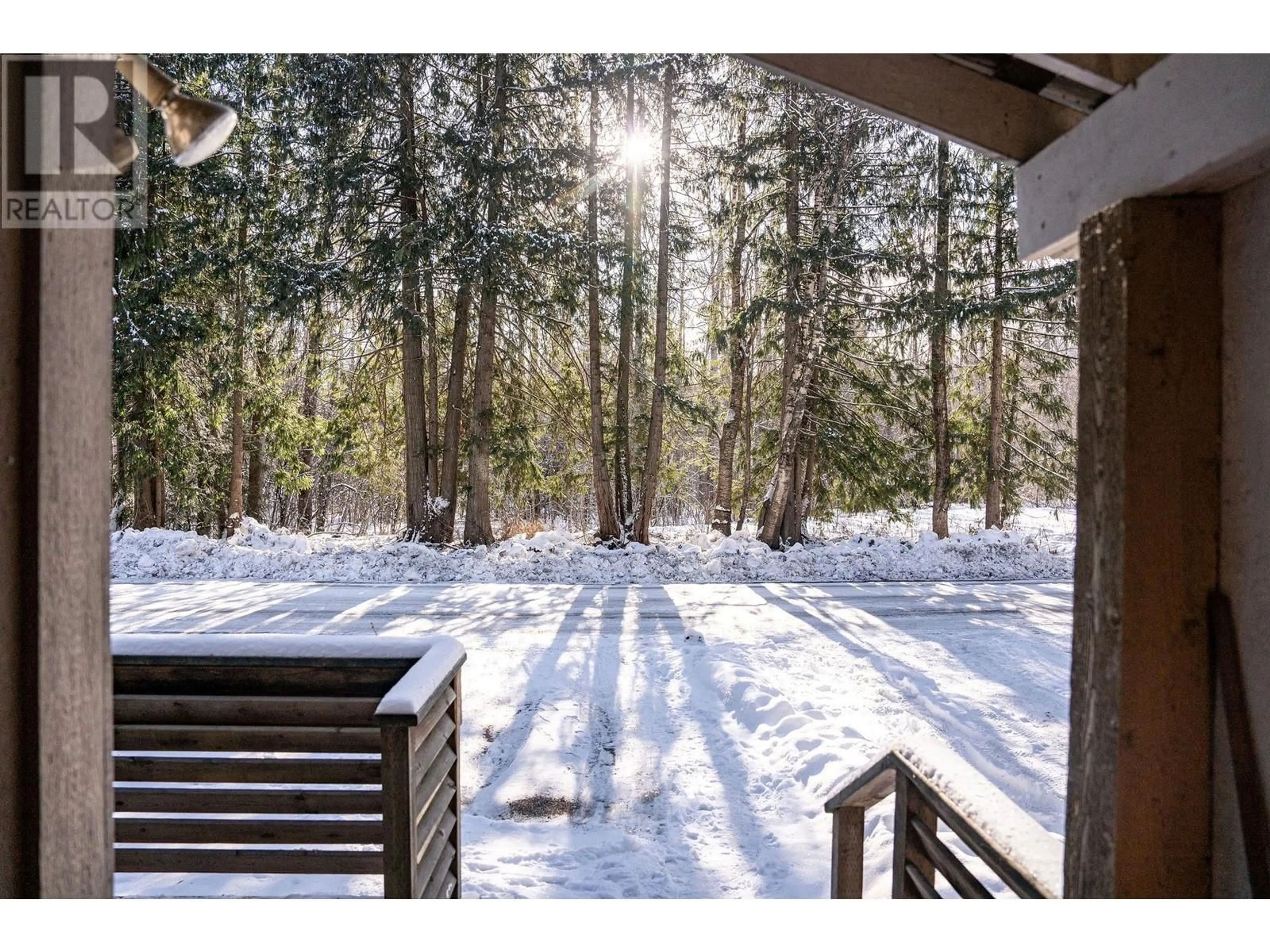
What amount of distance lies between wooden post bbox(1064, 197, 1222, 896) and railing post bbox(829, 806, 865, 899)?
1175 mm

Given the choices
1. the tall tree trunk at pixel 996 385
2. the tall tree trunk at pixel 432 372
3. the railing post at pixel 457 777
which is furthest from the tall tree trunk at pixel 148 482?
the tall tree trunk at pixel 996 385

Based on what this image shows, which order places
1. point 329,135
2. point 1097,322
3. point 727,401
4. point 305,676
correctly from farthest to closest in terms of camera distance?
point 727,401 → point 329,135 → point 305,676 → point 1097,322

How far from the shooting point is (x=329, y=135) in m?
11.0

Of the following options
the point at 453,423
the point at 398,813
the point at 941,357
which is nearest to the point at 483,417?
the point at 453,423

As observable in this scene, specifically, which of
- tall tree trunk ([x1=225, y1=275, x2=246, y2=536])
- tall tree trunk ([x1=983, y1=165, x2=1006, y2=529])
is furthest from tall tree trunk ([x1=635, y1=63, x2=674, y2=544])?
tall tree trunk ([x1=225, y1=275, x2=246, y2=536])

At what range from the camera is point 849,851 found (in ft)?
8.52

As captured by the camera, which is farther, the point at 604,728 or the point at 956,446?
the point at 956,446

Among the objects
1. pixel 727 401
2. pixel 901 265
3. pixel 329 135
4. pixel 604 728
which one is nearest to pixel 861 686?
pixel 604 728

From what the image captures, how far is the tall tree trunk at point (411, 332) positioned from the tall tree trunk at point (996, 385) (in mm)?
9852

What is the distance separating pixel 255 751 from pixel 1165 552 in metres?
2.99

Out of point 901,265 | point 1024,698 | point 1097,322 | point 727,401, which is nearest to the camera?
point 1097,322

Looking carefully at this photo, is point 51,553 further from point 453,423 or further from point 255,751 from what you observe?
point 453,423

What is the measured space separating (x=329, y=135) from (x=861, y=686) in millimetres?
11254

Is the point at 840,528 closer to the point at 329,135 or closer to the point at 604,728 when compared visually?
the point at 604,728
